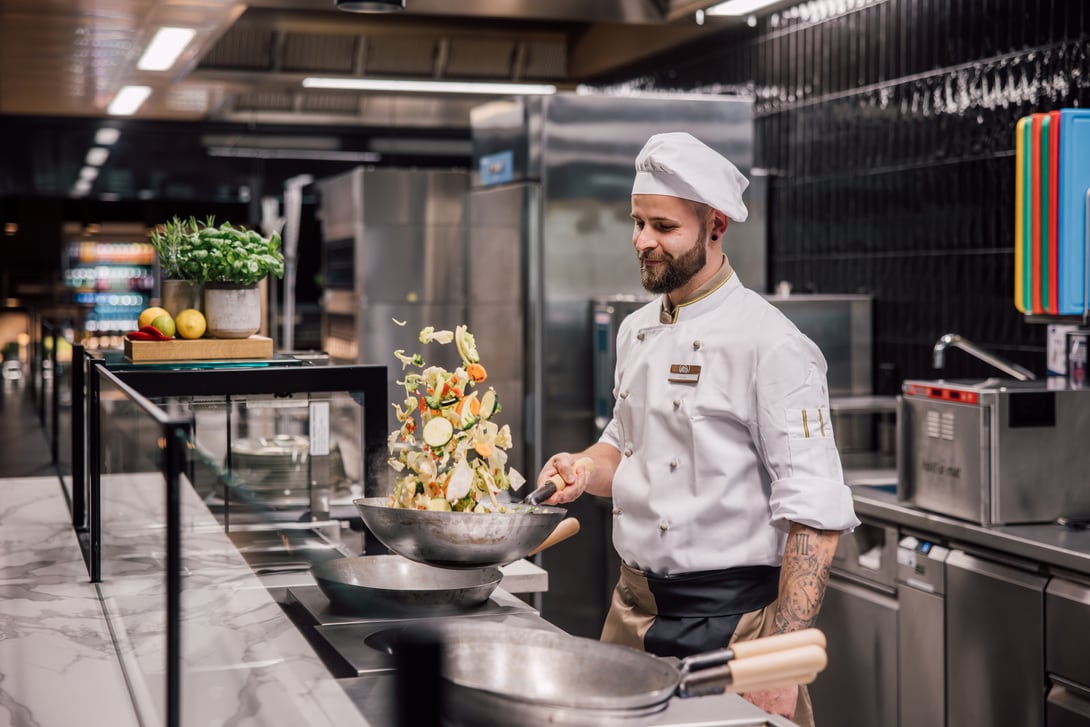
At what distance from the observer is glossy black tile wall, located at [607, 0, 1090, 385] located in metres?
3.87

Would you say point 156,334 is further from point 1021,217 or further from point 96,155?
point 96,155

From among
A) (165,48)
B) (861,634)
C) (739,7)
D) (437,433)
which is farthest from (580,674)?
(165,48)

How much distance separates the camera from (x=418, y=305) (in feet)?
21.9

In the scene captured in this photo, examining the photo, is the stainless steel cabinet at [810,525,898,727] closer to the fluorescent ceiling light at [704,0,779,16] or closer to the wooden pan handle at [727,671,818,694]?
the fluorescent ceiling light at [704,0,779,16]

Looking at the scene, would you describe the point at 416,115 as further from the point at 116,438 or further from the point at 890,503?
the point at 116,438

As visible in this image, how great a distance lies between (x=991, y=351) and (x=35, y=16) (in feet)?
12.7

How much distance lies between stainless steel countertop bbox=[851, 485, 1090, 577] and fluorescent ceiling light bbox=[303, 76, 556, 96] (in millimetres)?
4065

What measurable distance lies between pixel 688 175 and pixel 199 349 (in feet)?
3.24

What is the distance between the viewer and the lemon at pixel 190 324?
7.95 feet

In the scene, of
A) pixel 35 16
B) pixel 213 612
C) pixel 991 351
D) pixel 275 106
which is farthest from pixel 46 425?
pixel 275 106

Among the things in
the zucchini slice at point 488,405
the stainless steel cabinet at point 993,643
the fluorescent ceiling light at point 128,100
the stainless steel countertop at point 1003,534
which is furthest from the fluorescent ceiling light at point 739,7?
the fluorescent ceiling light at point 128,100

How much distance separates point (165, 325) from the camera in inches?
95.5

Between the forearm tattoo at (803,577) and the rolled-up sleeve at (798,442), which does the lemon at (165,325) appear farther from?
the forearm tattoo at (803,577)

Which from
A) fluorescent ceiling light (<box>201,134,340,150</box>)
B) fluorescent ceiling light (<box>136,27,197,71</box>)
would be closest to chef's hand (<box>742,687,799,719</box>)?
fluorescent ceiling light (<box>136,27,197,71</box>)
